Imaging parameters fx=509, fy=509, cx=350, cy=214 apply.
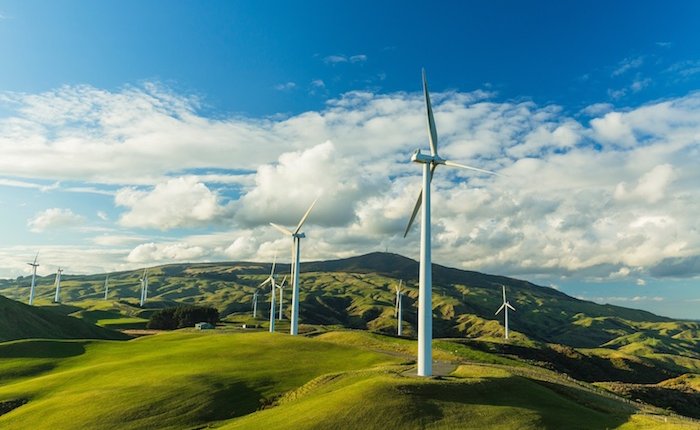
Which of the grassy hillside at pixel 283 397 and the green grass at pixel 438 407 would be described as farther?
the grassy hillside at pixel 283 397

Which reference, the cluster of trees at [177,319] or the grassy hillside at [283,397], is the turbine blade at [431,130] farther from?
the cluster of trees at [177,319]

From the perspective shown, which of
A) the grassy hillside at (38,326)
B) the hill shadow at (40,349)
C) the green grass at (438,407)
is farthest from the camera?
the grassy hillside at (38,326)

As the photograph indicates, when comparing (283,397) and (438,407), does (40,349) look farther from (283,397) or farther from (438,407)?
(438,407)

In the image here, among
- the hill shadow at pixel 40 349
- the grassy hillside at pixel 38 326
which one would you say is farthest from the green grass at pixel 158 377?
the grassy hillside at pixel 38 326

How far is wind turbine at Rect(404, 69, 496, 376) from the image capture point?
2370 inches

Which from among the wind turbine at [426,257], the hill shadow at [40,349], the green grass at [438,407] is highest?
the wind turbine at [426,257]

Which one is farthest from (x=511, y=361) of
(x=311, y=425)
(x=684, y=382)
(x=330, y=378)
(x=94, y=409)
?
(x=94, y=409)

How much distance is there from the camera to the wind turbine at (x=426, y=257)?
60188 millimetres

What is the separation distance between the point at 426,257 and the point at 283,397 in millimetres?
25322

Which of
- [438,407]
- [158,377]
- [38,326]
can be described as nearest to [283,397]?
[158,377]

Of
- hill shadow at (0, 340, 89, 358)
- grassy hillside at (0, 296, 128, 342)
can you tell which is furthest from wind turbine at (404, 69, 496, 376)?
grassy hillside at (0, 296, 128, 342)

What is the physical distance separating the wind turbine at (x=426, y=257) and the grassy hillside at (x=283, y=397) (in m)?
3.78

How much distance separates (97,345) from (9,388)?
38.1 meters

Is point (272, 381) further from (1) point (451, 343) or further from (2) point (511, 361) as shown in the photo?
(1) point (451, 343)
